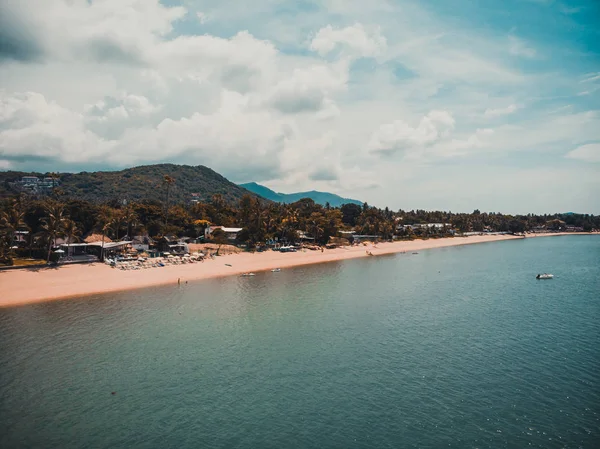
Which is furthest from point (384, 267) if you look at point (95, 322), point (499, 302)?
point (95, 322)

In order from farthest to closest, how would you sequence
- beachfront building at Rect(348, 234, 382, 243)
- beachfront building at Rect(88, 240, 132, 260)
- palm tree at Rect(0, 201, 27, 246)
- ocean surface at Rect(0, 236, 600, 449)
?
1. beachfront building at Rect(348, 234, 382, 243)
2. beachfront building at Rect(88, 240, 132, 260)
3. palm tree at Rect(0, 201, 27, 246)
4. ocean surface at Rect(0, 236, 600, 449)

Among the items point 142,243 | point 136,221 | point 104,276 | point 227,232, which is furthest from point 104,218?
point 104,276

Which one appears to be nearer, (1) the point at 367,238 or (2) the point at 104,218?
(2) the point at 104,218

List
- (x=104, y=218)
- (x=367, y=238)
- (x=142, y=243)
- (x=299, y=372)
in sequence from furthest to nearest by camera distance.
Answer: (x=367, y=238), (x=104, y=218), (x=142, y=243), (x=299, y=372)

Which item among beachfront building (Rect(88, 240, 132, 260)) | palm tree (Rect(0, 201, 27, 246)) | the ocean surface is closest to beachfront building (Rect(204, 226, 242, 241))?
beachfront building (Rect(88, 240, 132, 260))

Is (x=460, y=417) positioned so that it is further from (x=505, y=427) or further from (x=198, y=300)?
(x=198, y=300)

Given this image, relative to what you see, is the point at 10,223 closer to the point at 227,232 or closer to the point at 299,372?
the point at 227,232

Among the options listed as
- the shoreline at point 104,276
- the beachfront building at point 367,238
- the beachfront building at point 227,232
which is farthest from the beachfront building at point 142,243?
the beachfront building at point 367,238

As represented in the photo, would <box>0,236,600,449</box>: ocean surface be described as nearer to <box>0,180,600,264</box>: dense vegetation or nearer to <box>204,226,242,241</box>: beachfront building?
<box>0,180,600,264</box>: dense vegetation
